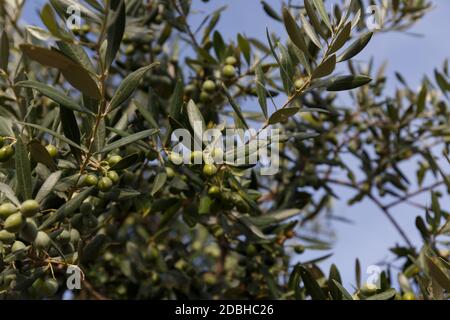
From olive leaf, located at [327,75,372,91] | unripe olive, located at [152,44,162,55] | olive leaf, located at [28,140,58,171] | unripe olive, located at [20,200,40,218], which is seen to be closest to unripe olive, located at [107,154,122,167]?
olive leaf, located at [28,140,58,171]

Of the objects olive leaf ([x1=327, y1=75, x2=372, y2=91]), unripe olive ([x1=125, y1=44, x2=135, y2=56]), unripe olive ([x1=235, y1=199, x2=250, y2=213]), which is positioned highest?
unripe olive ([x1=125, y1=44, x2=135, y2=56])

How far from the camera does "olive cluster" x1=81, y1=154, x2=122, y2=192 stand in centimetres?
157

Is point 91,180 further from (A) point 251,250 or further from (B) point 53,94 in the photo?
(A) point 251,250

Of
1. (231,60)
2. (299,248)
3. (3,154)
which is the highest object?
(231,60)

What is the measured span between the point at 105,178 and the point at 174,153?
32cm

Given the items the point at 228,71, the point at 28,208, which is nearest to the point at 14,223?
the point at 28,208

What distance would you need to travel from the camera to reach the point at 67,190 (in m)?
1.64

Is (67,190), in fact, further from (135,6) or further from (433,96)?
(433,96)

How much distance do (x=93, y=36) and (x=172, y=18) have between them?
0.63m

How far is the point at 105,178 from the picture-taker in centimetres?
157

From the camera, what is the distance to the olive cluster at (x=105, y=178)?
157 centimetres

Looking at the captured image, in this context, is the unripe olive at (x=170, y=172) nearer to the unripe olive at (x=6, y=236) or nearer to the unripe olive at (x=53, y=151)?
the unripe olive at (x=53, y=151)

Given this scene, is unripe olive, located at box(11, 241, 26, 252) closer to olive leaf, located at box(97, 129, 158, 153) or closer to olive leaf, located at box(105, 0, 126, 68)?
olive leaf, located at box(97, 129, 158, 153)

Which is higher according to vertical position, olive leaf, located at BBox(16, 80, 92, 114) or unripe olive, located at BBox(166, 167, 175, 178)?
olive leaf, located at BBox(16, 80, 92, 114)
